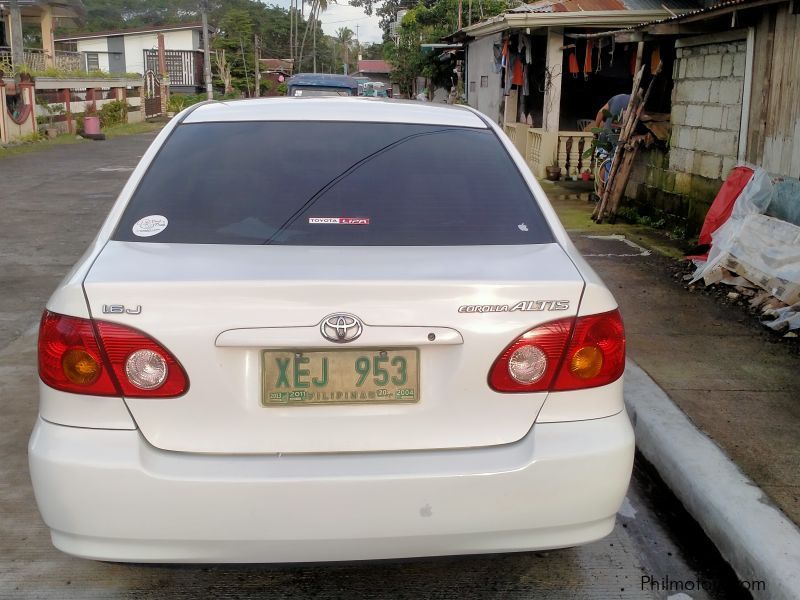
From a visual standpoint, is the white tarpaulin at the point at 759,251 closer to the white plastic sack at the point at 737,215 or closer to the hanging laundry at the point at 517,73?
the white plastic sack at the point at 737,215

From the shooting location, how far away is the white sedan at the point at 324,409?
2.44 m

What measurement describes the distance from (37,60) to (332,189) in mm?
36489

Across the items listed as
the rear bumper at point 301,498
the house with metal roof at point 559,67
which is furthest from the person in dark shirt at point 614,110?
the rear bumper at point 301,498

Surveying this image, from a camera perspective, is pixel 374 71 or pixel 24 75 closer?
pixel 24 75

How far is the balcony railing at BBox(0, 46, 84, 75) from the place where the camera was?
103ft

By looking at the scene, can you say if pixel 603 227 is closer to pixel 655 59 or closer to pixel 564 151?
pixel 655 59

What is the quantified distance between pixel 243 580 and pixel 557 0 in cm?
1571

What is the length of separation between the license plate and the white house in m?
60.7

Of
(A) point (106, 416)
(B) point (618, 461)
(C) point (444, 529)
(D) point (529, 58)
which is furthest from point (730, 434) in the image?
(D) point (529, 58)

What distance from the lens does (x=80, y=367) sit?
99.0 inches

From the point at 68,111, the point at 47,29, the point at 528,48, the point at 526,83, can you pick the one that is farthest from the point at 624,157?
the point at 47,29

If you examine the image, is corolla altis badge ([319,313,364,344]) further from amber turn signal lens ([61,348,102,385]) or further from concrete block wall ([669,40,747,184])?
concrete block wall ([669,40,747,184])

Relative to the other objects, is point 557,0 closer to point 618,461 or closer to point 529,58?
point 529,58

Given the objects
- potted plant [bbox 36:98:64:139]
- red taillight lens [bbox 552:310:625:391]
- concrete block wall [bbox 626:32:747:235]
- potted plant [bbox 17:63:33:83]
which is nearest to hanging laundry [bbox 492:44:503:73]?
concrete block wall [bbox 626:32:747:235]
